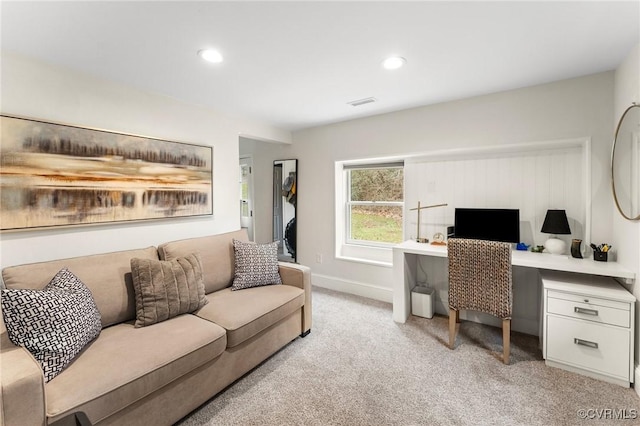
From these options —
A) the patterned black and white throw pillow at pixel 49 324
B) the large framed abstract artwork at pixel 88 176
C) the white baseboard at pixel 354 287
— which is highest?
the large framed abstract artwork at pixel 88 176

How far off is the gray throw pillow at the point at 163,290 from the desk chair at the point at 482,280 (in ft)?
6.80

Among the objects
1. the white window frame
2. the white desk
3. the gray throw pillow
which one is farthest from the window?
the gray throw pillow

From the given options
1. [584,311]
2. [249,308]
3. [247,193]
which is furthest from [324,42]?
[247,193]

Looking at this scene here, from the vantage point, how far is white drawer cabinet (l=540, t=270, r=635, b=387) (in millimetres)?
1918

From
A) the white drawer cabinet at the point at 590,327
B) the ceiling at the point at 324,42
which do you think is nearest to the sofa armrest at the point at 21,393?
the ceiling at the point at 324,42

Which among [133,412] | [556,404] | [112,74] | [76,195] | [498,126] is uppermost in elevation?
[112,74]

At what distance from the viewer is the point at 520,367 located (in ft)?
7.12

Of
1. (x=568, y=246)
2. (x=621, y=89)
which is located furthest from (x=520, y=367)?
(x=621, y=89)

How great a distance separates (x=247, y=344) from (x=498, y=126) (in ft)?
9.73

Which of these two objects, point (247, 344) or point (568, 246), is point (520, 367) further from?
point (247, 344)

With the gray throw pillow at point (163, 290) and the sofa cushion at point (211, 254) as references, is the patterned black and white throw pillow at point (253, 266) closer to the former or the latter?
the sofa cushion at point (211, 254)

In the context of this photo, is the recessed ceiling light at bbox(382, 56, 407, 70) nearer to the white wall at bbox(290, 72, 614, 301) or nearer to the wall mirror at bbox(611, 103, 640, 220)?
the white wall at bbox(290, 72, 614, 301)

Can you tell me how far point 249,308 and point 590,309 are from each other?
2.46m

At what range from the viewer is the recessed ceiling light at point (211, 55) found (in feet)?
6.37
